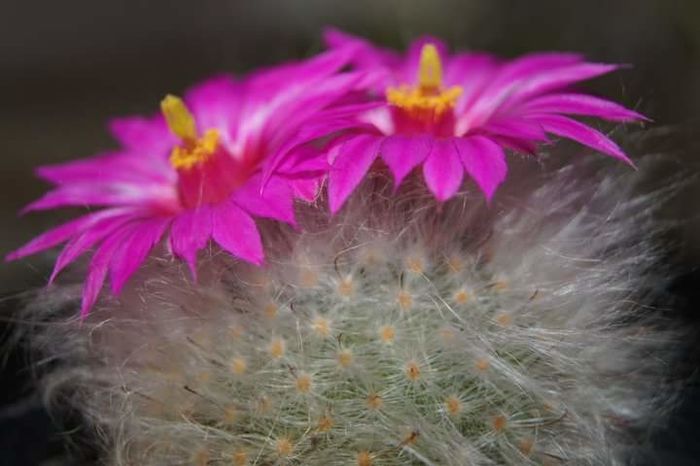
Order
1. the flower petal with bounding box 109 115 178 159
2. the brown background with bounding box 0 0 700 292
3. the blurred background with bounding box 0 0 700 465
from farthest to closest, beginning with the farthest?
the brown background with bounding box 0 0 700 292
the blurred background with bounding box 0 0 700 465
the flower petal with bounding box 109 115 178 159

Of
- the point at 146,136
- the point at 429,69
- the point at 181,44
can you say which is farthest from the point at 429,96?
the point at 181,44

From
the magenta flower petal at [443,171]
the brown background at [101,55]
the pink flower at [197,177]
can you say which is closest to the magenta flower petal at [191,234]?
the pink flower at [197,177]

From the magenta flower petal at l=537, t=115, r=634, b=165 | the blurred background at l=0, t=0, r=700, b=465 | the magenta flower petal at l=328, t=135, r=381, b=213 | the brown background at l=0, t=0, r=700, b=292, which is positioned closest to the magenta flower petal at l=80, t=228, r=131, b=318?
the magenta flower petal at l=328, t=135, r=381, b=213

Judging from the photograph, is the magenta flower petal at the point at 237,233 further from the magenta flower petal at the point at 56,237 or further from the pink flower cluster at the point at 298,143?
the magenta flower petal at the point at 56,237

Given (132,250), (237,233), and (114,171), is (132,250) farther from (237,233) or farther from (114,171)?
(114,171)

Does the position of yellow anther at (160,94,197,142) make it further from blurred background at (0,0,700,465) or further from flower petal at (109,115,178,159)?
blurred background at (0,0,700,465)
